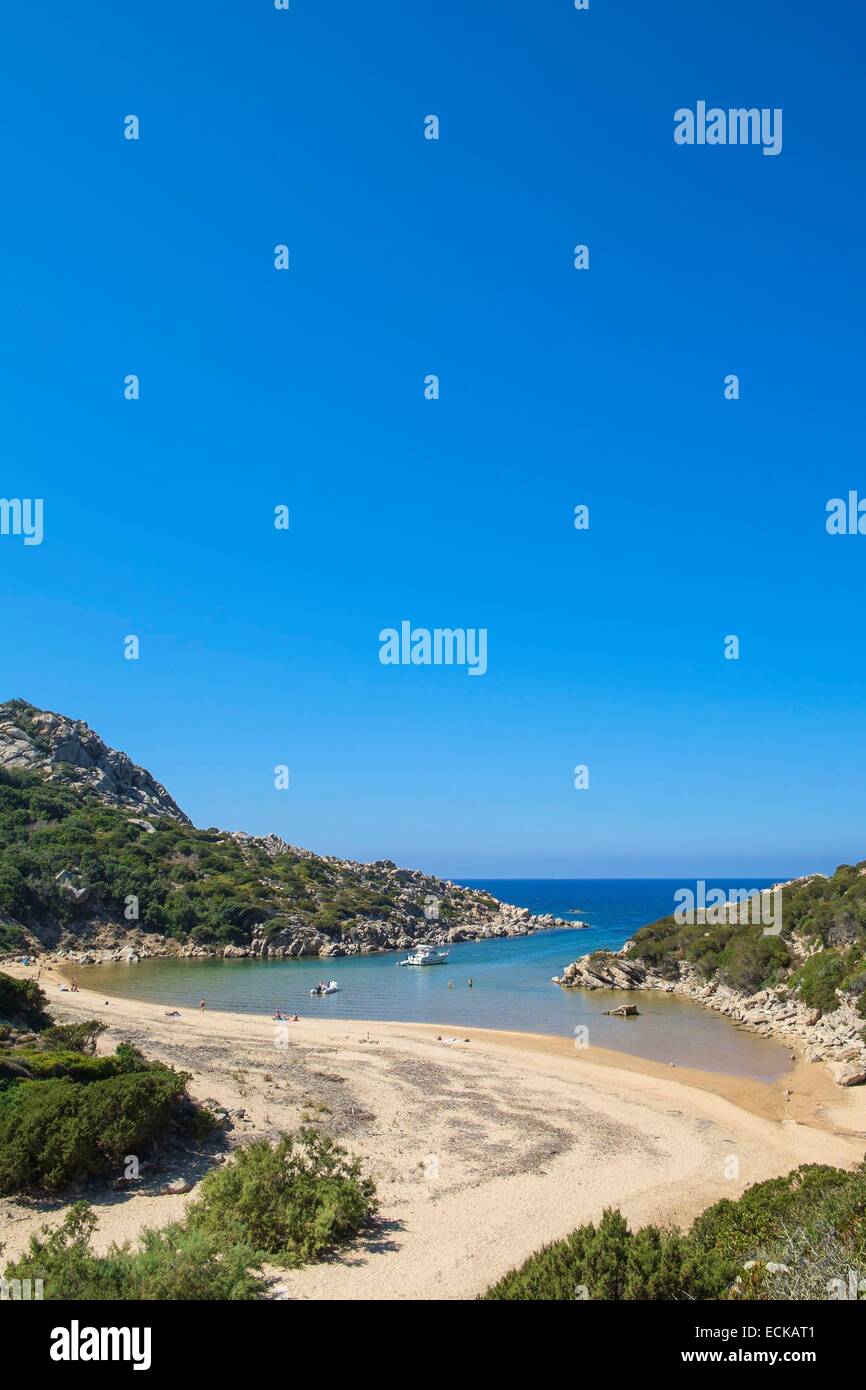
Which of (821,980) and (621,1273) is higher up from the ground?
(621,1273)

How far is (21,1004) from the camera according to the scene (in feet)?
83.6

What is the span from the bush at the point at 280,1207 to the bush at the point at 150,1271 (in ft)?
4.96

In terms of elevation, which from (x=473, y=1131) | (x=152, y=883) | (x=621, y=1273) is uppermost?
(x=621, y=1273)

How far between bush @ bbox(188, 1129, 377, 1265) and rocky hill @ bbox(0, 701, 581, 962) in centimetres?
5473

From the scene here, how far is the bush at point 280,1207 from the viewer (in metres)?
12.8

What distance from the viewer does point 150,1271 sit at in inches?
387

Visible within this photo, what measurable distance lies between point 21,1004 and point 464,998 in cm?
3304

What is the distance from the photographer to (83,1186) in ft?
50.3

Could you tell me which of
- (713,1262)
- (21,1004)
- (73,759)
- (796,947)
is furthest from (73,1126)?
(73,759)

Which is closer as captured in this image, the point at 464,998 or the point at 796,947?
the point at 796,947

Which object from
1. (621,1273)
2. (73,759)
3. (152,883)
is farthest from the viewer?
(73,759)

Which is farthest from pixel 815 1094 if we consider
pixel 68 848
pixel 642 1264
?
pixel 68 848

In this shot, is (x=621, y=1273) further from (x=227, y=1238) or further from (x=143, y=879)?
(x=143, y=879)

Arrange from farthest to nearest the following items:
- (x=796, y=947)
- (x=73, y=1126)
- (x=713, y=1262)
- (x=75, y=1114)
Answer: (x=796, y=947), (x=75, y=1114), (x=73, y=1126), (x=713, y=1262)
